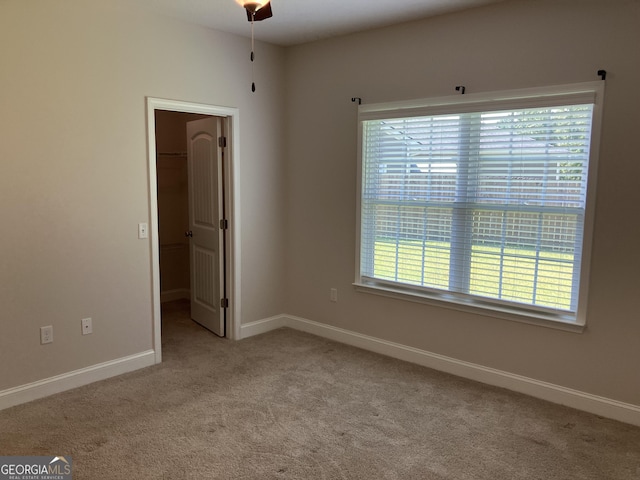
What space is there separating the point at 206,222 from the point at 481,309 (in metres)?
2.68

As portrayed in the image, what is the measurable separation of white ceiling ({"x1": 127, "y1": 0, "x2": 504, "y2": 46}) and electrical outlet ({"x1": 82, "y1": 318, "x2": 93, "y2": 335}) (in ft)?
7.72

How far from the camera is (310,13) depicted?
3.57 meters

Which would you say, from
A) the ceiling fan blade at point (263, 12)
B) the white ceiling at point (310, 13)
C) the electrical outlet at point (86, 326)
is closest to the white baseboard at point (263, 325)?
the electrical outlet at point (86, 326)

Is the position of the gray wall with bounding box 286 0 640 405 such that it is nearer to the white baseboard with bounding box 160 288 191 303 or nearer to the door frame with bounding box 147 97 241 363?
the door frame with bounding box 147 97 241 363

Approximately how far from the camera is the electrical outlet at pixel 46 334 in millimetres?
3273

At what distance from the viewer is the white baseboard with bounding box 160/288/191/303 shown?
5.83 metres

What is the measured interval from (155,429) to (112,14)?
2884mm

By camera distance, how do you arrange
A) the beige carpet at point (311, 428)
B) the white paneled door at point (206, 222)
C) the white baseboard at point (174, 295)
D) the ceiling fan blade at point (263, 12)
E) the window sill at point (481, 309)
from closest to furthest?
the ceiling fan blade at point (263, 12), the beige carpet at point (311, 428), the window sill at point (481, 309), the white paneled door at point (206, 222), the white baseboard at point (174, 295)

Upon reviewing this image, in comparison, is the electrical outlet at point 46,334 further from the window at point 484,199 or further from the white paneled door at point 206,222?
the window at point 484,199

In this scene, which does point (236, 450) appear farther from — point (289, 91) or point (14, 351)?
point (289, 91)

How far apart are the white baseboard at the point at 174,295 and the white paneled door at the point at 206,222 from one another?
2.94ft

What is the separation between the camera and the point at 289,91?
15.3 ft

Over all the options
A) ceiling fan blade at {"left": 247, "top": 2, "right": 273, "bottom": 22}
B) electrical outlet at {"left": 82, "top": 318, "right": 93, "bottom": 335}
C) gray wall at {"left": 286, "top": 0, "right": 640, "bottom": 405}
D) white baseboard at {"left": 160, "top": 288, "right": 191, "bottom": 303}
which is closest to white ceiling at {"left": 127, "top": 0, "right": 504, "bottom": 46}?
gray wall at {"left": 286, "top": 0, "right": 640, "bottom": 405}

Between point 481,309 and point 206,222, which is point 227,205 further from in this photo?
point 481,309
